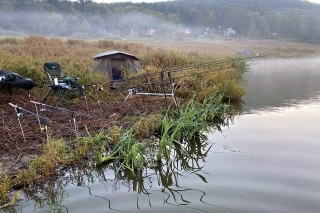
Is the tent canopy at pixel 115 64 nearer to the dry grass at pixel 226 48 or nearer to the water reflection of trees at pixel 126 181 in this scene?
the water reflection of trees at pixel 126 181

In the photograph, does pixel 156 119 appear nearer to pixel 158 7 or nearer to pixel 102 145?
pixel 102 145

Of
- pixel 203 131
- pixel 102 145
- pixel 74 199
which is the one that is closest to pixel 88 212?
pixel 74 199

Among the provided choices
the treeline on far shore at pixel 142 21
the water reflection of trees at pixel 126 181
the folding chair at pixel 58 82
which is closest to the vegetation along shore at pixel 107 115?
the water reflection of trees at pixel 126 181

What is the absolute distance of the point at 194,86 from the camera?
405 inches

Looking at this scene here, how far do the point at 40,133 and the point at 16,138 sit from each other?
1.50 feet

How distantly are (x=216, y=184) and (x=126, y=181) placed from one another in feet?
4.39

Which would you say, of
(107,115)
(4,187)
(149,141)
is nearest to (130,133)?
(149,141)

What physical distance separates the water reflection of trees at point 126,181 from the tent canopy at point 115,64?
6.03 m

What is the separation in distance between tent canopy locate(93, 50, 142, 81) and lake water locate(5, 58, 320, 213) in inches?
206

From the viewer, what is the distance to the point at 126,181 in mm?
4680

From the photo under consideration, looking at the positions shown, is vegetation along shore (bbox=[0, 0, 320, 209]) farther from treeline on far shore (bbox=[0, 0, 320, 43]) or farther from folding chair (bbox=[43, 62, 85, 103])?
treeline on far shore (bbox=[0, 0, 320, 43])

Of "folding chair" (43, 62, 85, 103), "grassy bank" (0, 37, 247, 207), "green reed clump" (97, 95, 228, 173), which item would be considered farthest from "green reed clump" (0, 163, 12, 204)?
"folding chair" (43, 62, 85, 103)

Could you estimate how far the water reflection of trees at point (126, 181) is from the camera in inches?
160

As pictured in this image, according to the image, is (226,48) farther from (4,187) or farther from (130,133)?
(4,187)
